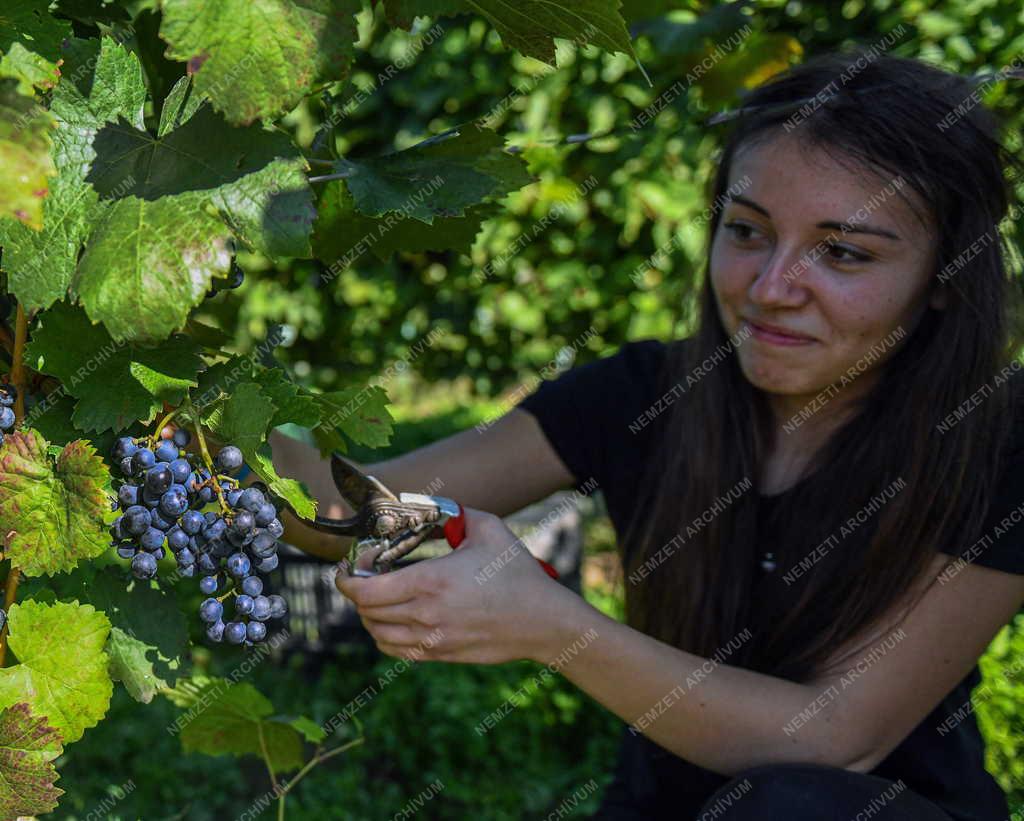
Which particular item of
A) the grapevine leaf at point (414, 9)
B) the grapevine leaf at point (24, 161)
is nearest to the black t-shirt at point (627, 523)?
the grapevine leaf at point (414, 9)

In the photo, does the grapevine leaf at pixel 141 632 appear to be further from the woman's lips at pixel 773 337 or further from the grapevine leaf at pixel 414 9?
the woman's lips at pixel 773 337

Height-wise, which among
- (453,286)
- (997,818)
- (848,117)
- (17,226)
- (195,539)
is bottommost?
(453,286)

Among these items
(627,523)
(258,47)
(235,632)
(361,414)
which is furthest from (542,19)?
(627,523)

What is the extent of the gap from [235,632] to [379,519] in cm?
31

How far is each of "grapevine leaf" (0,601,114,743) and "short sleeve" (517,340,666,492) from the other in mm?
1085

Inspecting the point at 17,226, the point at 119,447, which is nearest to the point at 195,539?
the point at 119,447

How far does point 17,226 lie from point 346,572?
586mm

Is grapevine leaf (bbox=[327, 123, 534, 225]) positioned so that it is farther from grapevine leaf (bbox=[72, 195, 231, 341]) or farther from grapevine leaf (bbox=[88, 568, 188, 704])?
grapevine leaf (bbox=[88, 568, 188, 704])

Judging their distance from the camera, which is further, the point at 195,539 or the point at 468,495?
the point at 468,495

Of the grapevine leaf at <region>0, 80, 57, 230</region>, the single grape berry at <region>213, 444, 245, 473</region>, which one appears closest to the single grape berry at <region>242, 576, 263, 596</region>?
the single grape berry at <region>213, 444, 245, 473</region>

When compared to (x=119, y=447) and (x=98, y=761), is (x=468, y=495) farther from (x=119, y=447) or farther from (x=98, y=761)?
(x=98, y=761)

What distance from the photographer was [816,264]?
5.20 feet

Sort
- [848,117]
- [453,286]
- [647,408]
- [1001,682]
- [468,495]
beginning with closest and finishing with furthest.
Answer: [848,117] → [468,495] → [647,408] → [1001,682] → [453,286]

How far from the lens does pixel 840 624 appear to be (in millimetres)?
1646
